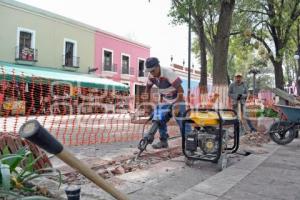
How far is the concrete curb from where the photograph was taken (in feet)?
11.7

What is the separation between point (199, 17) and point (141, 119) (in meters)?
5.39

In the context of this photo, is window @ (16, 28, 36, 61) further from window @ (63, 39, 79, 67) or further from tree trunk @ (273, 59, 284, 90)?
tree trunk @ (273, 59, 284, 90)

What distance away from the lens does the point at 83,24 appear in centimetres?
2747

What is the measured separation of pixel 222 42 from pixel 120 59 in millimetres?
21876

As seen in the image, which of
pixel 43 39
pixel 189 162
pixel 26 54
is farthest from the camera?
pixel 43 39

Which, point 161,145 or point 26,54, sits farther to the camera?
point 26,54

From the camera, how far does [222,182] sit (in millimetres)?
4098

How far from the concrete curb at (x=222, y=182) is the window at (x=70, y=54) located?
22486 mm

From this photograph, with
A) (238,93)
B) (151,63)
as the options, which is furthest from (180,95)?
(238,93)

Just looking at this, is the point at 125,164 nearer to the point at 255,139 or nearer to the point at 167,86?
the point at 167,86

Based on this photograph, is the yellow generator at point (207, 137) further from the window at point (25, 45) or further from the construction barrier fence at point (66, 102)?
the window at point (25, 45)

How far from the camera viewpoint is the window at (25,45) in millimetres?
22250

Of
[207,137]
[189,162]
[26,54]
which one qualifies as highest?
[26,54]

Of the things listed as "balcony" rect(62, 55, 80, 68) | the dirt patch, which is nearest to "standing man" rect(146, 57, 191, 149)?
the dirt patch
